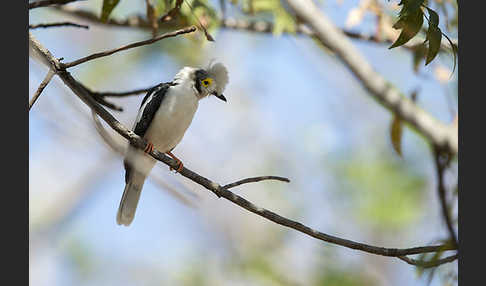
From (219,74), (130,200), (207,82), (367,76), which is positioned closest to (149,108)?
(207,82)

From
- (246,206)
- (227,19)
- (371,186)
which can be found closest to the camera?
(246,206)

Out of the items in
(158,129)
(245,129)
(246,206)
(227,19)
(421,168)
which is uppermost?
(245,129)

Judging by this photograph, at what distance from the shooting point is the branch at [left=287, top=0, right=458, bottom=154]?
479cm

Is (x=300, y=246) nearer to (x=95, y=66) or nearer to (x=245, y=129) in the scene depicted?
(x=245, y=129)

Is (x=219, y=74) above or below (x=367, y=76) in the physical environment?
below

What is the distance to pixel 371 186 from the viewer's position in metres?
9.28

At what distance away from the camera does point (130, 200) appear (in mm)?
4793

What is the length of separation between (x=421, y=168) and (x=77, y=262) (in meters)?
6.21

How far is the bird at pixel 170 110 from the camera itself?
4.73m

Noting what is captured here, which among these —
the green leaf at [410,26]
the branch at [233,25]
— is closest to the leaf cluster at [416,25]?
the green leaf at [410,26]

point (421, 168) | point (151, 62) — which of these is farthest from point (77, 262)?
point (421, 168)

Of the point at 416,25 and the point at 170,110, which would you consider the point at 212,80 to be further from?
the point at 416,25

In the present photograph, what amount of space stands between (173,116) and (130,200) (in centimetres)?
74

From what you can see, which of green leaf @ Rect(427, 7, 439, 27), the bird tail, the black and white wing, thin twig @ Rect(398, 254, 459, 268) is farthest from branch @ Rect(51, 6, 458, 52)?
thin twig @ Rect(398, 254, 459, 268)
